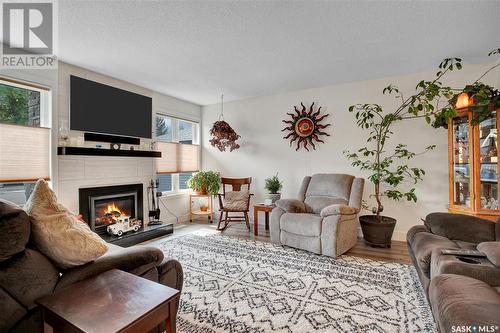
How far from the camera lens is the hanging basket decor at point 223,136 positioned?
4758mm

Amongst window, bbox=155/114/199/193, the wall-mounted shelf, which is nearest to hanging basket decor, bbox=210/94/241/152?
window, bbox=155/114/199/193

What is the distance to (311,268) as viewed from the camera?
8.76 feet

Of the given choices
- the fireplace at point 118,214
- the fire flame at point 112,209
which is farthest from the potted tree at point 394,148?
the fire flame at point 112,209

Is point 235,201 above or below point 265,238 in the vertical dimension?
above

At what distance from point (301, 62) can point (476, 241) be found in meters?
2.63

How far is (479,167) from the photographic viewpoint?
2.85m

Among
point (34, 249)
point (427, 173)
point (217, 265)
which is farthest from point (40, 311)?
point (427, 173)

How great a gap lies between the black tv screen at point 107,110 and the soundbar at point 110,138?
0.20ft

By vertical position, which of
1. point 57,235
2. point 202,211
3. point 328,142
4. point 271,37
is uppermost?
point 271,37

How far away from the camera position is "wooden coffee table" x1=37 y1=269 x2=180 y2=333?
0.89 m

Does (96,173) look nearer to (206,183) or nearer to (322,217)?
(206,183)

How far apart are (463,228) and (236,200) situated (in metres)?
3.15

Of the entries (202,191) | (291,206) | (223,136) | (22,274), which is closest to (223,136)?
(223,136)

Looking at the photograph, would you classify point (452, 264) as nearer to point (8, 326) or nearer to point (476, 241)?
point (476, 241)
